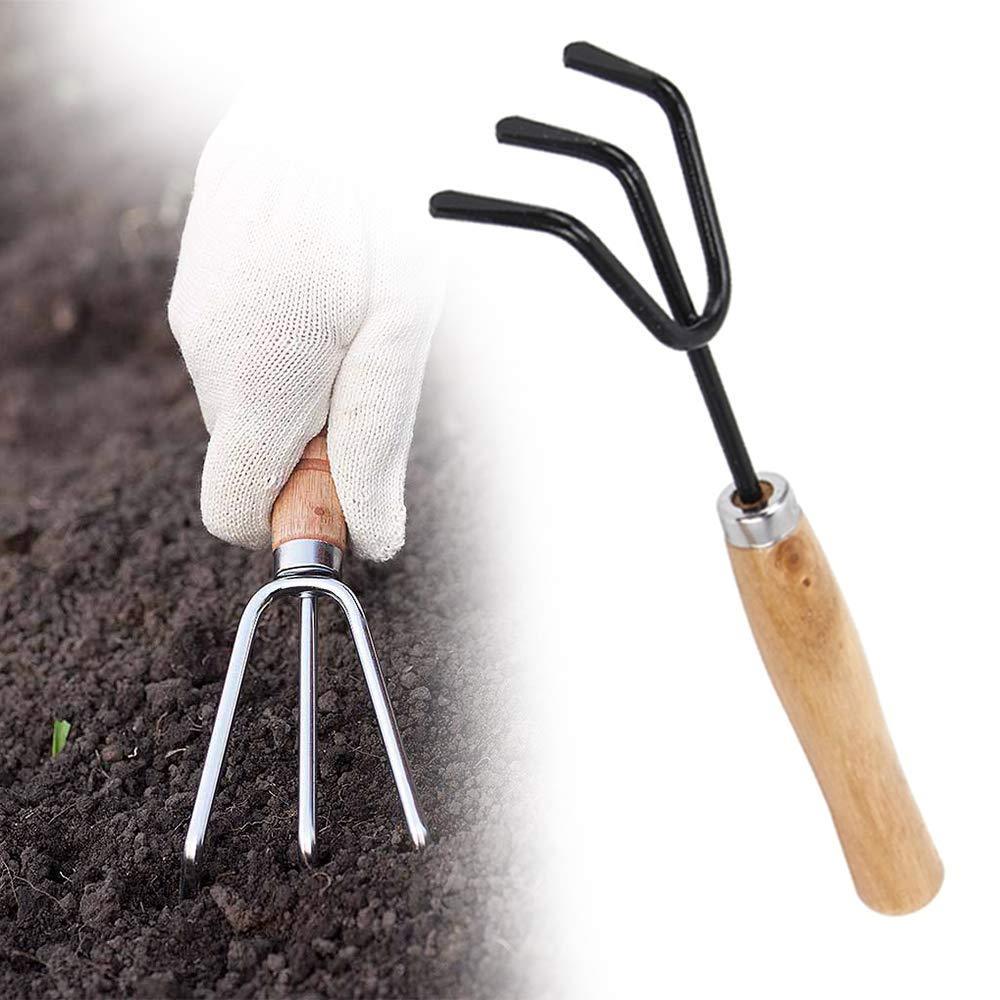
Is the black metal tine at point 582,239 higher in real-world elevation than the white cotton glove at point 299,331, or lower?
higher

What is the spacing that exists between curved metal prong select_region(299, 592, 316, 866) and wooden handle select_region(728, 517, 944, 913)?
0.32 m

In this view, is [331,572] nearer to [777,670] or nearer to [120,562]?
[777,670]

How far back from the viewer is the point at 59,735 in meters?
1.15

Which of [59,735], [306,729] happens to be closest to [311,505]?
[306,729]

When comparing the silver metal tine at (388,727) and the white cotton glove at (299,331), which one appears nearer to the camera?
the silver metal tine at (388,727)

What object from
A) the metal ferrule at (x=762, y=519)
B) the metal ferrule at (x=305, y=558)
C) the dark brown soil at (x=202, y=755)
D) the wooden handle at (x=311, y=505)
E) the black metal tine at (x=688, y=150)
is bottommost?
the dark brown soil at (x=202, y=755)

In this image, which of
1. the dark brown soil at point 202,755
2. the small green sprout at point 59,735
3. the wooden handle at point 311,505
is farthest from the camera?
the small green sprout at point 59,735

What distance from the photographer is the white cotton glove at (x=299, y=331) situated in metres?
1.02

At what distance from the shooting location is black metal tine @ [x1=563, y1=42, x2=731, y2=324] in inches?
30.9

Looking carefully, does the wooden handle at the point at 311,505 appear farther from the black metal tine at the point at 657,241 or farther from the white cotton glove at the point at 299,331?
the black metal tine at the point at 657,241

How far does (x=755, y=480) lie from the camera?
82 cm

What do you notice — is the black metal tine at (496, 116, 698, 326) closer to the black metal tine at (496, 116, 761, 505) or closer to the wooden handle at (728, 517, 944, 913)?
the black metal tine at (496, 116, 761, 505)

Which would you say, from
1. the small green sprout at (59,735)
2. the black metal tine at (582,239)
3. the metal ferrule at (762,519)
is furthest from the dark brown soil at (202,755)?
the black metal tine at (582,239)

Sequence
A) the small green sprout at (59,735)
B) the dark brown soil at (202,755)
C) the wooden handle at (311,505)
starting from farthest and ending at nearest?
the small green sprout at (59,735), the wooden handle at (311,505), the dark brown soil at (202,755)
